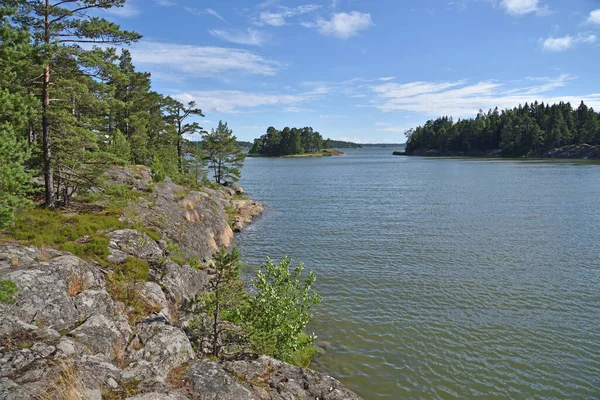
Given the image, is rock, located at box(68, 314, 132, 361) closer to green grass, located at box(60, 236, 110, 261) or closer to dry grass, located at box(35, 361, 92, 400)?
dry grass, located at box(35, 361, 92, 400)

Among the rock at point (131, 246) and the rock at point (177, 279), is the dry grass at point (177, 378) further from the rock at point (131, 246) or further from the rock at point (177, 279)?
the rock at point (131, 246)

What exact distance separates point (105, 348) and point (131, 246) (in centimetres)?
813

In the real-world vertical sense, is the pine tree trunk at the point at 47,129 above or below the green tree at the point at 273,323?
above

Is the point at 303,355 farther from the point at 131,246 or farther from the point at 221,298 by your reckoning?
the point at 131,246

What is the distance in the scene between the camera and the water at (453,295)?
14703 mm

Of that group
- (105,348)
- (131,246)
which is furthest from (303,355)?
(131,246)

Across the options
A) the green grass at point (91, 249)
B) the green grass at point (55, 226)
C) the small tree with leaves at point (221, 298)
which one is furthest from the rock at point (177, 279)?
the green grass at point (55, 226)

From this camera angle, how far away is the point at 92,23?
1773cm

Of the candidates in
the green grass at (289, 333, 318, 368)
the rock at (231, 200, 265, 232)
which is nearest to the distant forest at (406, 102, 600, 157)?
the rock at (231, 200, 265, 232)

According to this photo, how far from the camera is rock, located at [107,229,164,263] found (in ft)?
54.2

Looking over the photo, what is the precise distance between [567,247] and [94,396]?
3272 cm

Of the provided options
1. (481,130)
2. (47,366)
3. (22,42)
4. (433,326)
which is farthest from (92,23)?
(481,130)

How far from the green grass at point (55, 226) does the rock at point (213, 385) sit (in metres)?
9.33

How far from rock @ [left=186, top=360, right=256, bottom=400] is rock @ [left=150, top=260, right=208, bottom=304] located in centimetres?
599
